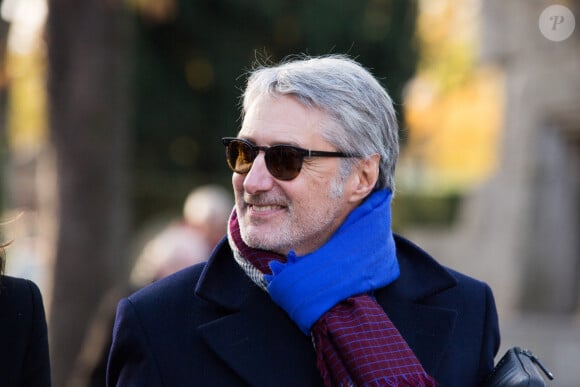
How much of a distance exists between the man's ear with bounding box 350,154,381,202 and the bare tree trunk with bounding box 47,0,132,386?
20.1ft

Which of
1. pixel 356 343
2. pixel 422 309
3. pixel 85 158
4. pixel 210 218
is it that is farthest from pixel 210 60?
pixel 356 343

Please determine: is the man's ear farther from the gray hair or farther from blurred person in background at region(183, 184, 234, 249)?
blurred person in background at region(183, 184, 234, 249)

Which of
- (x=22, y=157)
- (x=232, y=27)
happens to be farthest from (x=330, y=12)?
(x=22, y=157)

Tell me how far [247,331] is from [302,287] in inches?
9.1

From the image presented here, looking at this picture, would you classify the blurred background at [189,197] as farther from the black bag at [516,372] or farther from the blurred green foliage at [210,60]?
A: the black bag at [516,372]

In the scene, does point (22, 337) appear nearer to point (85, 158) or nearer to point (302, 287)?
point (302, 287)

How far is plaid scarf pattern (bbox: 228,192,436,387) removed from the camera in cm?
320

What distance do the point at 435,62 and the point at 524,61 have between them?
73.0 ft

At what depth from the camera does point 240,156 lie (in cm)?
336

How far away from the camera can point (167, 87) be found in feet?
63.7

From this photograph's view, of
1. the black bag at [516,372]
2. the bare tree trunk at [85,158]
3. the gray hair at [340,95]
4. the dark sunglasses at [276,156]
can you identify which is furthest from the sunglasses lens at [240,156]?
the bare tree trunk at [85,158]

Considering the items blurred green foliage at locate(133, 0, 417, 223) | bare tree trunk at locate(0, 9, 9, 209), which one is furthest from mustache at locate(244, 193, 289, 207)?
blurred green foliage at locate(133, 0, 417, 223)

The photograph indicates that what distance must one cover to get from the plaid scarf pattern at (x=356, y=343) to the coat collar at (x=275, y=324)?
0.24 ft

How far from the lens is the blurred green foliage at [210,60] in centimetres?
1903
